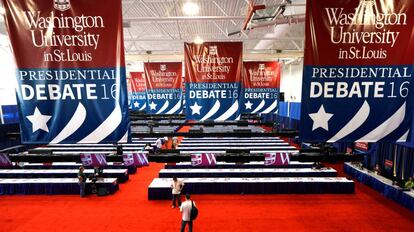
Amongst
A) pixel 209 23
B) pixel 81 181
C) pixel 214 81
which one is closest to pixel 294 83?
pixel 209 23

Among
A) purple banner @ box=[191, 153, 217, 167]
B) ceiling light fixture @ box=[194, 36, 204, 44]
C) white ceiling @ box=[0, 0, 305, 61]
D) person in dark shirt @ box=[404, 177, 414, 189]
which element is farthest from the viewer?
white ceiling @ box=[0, 0, 305, 61]

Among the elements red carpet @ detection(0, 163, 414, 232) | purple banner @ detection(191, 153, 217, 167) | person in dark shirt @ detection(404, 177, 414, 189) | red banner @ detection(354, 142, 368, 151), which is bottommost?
red carpet @ detection(0, 163, 414, 232)

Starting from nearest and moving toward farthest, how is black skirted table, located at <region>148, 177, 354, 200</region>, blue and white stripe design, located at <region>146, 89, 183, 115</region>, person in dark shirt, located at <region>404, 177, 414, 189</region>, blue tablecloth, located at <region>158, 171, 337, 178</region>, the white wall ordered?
person in dark shirt, located at <region>404, 177, 414, 189</region> → blue and white stripe design, located at <region>146, 89, 183, 115</region> → black skirted table, located at <region>148, 177, 354, 200</region> → blue tablecloth, located at <region>158, 171, 337, 178</region> → the white wall

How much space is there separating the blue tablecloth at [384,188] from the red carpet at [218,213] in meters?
0.27

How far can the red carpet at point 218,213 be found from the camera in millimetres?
8438

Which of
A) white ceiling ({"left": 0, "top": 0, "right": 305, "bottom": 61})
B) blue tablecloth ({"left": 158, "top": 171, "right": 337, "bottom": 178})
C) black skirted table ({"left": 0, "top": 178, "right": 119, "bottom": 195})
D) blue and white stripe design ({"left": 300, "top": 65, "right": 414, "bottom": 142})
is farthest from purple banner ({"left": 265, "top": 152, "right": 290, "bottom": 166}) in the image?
black skirted table ({"left": 0, "top": 178, "right": 119, "bottom": 195})

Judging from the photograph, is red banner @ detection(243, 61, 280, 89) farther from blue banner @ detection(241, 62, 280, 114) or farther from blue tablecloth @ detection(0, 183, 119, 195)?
blue tablecloth @ detection(0, 183, 119, 195)

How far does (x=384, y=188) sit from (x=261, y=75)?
25.7 feet

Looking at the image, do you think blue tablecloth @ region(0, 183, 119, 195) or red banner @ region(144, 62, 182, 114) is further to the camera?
blue tablecloth @ region(0, 183, 119, 195)

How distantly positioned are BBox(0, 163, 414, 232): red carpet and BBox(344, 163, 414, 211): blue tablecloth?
272 millimetres

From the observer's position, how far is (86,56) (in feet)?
9.86

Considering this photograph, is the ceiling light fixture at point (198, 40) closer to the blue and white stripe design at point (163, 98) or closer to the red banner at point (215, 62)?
the red banner at point (215, 62)

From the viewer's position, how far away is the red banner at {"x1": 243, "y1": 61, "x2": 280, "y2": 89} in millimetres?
10695

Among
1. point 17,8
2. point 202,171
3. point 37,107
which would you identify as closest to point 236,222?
point 202,171
